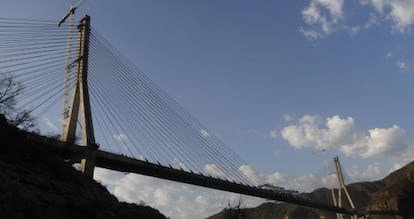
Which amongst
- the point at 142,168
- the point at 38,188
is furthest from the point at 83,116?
the point at 38,188

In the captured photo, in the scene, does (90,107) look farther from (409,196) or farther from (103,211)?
(409,196)

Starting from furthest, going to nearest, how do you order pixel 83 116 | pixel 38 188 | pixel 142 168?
pixel 142 168 < pixel 83 116 < pixel 38 188

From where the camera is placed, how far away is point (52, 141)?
37.7 metres

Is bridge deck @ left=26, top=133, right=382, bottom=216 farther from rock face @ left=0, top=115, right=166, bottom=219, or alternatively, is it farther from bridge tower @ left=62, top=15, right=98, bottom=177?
rock face @ left=0, top=115, right=166, bottom=219

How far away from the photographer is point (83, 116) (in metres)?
40.2

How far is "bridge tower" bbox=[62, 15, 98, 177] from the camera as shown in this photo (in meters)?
39.9

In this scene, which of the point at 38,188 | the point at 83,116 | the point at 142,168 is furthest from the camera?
the point at 142,168

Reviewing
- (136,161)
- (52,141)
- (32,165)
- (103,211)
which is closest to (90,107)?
(52,141)

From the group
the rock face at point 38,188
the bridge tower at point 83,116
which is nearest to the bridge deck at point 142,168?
the bridge tower at point 83,116

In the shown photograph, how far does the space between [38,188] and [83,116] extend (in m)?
19.8

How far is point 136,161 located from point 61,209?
28.3 metres

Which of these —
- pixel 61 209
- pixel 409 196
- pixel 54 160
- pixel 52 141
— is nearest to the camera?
pixel 61 209

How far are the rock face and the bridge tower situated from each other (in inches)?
399

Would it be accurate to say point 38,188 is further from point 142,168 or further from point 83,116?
point 142,168
